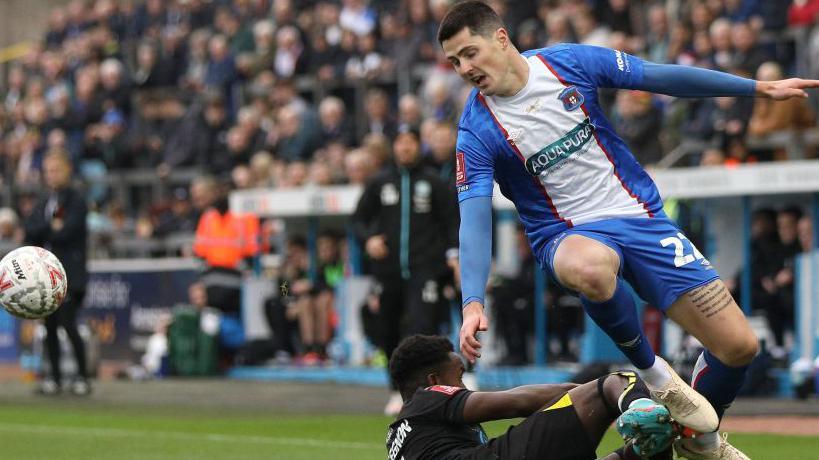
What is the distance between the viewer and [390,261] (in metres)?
12.9

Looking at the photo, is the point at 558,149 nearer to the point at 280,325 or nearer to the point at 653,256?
the point at 653,256

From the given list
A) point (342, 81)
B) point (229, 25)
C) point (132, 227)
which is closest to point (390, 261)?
point (342, 81)

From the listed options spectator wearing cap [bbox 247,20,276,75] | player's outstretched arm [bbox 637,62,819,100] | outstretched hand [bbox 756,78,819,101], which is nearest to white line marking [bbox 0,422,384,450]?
player's outstretched arm [bbox 637,62,819,100]

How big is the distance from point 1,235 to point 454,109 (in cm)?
804

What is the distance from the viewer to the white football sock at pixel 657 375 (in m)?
6.83

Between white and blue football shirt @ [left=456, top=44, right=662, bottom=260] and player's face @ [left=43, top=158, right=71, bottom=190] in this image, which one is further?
player's face @ [left=43, top=158, right=71, bottom=190]

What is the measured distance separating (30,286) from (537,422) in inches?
178

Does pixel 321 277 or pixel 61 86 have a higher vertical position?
pixel 61 86

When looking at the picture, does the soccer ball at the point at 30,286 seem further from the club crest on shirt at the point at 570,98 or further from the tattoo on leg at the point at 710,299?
the tattoo on leg at the point at 710,299

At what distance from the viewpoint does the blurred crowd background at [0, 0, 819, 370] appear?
1616 cm

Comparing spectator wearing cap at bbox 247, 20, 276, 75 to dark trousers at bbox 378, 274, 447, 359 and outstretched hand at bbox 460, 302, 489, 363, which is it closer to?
dark trousers at bbox 378, 274, 447, 359

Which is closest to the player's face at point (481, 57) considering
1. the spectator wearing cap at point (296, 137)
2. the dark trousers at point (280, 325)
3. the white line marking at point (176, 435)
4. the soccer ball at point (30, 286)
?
the white line marking at point (176, 435)

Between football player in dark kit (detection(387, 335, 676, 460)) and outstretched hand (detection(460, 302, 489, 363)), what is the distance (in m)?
0.25

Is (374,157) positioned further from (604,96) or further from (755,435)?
(755,435)
